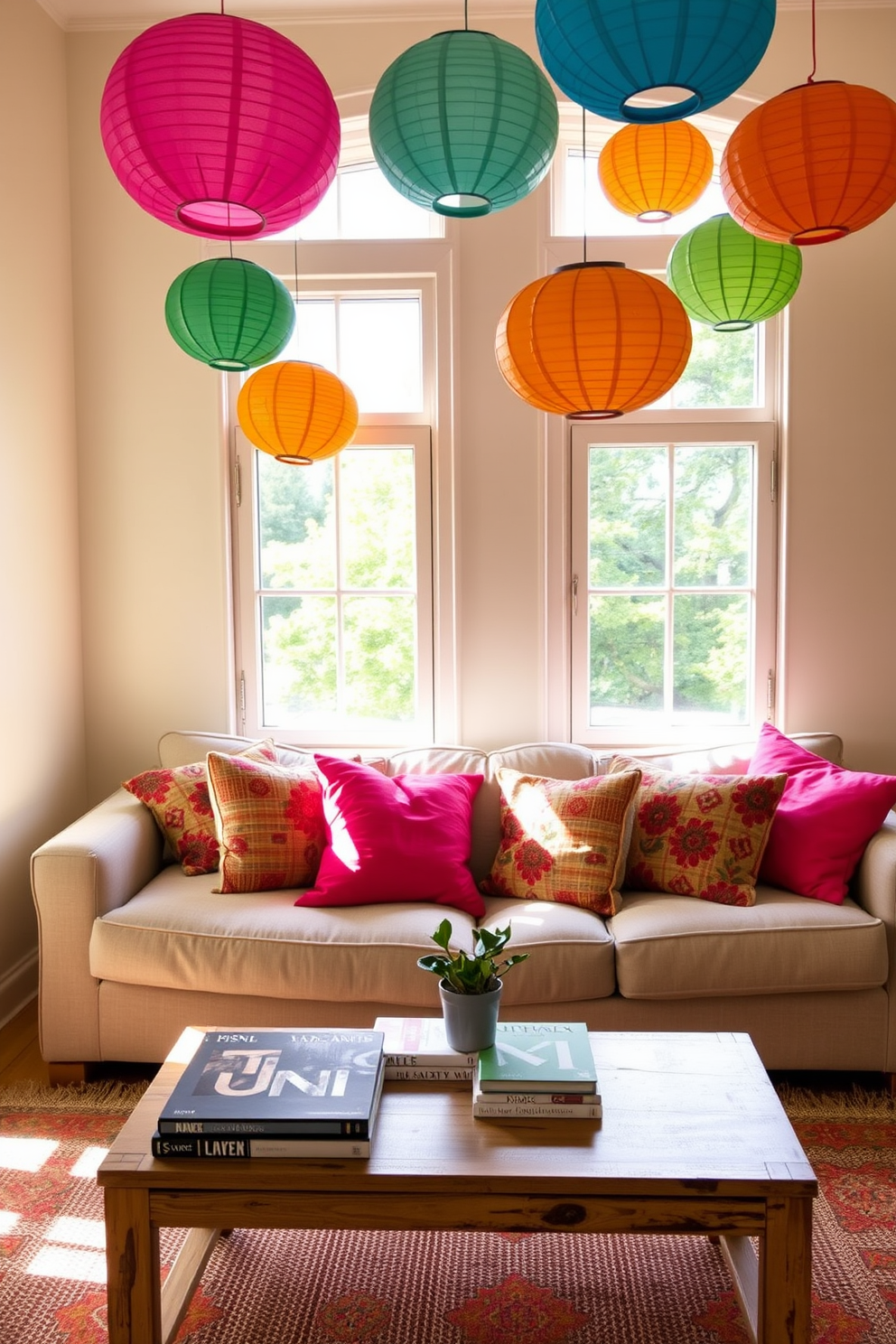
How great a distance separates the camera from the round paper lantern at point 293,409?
10.4 feet

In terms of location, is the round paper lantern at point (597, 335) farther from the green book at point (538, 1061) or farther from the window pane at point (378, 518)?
the window pane at point (378, 518)

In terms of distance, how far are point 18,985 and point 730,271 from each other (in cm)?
300

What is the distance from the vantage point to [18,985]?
3.58m

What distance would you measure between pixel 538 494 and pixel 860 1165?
7.57 feet

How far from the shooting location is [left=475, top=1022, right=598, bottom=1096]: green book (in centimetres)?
196

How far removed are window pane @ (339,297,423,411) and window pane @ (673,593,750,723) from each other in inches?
48.3

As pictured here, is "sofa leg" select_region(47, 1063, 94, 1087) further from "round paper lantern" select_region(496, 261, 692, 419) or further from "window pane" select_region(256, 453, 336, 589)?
"round paper lantern" select_region(496, 261, 692, 419)

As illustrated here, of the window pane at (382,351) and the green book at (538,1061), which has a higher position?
the window pane at (382,351)

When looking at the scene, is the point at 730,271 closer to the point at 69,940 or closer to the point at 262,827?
the point at 262,827

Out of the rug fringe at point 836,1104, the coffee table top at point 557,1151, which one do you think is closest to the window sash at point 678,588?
the rug fringe at point 836,1104

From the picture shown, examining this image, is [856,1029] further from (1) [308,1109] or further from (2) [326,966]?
(1) [308,1109]

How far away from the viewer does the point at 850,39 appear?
12.3 ft

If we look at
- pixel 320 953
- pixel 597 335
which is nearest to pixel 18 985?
pixel 320 953

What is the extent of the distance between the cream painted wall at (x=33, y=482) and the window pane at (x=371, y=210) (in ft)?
3.22
